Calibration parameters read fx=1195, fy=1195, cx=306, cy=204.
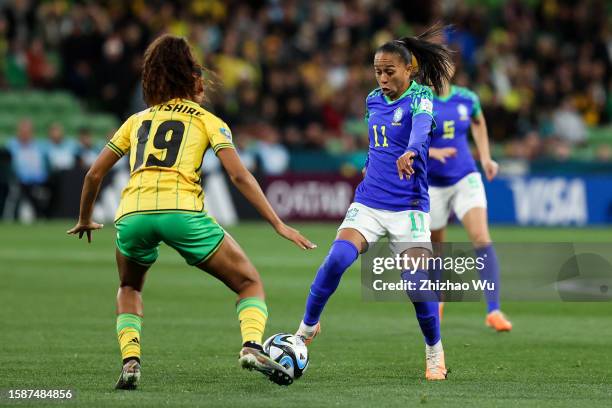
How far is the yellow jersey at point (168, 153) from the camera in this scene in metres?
6.70

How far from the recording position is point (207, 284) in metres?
14.1

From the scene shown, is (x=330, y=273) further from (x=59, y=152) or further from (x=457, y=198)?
(x=59, y=152)

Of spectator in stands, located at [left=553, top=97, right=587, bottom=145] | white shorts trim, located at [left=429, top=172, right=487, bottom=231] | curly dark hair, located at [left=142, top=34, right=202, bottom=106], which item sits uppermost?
spectator in stands, located at [left=553, top=97, right=587, bottom=145]

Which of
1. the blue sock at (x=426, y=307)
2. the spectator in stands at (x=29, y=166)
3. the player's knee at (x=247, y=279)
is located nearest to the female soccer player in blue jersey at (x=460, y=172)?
the blue sock at (x=426, y=307)

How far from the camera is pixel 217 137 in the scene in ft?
22.2

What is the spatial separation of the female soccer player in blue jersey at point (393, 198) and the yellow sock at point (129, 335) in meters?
Result: 1.31

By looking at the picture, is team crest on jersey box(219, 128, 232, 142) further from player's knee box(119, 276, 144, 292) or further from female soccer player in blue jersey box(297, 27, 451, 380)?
female soccer player in blue jersey box(297, 27, 451, 380)

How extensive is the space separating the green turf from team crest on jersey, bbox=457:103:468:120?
1.86 meters

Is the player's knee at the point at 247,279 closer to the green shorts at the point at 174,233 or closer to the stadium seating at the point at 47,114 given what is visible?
the green shorts at the point at 174,233

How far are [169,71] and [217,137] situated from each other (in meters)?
0.49

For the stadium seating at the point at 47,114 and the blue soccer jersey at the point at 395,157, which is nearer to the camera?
the blue soccer jersey at the point at 395,157

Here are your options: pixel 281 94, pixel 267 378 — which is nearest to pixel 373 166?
pixel 267 378

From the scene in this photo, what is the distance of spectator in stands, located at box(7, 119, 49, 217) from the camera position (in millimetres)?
22219

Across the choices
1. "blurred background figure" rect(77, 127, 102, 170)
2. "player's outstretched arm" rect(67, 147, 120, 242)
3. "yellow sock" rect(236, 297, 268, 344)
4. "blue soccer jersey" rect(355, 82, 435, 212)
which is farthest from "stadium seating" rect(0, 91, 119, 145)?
"yellow sock" rect(236, 297, 268, 344)
